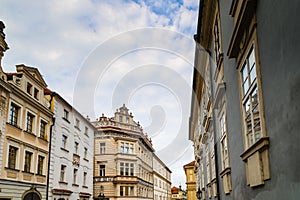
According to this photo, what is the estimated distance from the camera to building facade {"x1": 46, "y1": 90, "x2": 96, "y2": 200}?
2676 cm

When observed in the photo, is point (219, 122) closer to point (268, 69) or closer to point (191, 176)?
point (268, 69)

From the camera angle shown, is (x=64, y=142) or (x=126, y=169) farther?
(x=126, y=169)

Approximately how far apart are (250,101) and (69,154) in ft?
84.3

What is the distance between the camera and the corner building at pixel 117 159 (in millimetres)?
46000

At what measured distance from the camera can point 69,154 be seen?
97.9ft

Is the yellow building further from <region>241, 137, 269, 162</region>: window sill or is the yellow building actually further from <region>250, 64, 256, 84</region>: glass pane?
<region>250, 64, 256, 84</region>: glass pane

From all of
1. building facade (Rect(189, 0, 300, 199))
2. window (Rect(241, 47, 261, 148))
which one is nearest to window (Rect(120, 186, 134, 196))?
building facade (Rect(189, 0, 300, 199))

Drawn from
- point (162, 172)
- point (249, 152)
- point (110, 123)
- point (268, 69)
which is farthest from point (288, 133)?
point (162, 172)

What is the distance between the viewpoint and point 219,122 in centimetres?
1104

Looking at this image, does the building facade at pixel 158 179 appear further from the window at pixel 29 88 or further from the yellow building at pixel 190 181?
the window at pixel 29 88

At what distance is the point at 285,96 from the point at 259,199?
94.6 inches

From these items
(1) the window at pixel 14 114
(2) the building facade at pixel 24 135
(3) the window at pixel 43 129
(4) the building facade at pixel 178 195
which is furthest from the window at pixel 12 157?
(4) the building facade at pixel 178 195

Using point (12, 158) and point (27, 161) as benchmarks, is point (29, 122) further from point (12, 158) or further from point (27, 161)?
point (12, 158)

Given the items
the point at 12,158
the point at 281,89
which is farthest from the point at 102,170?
the point at 281,89
